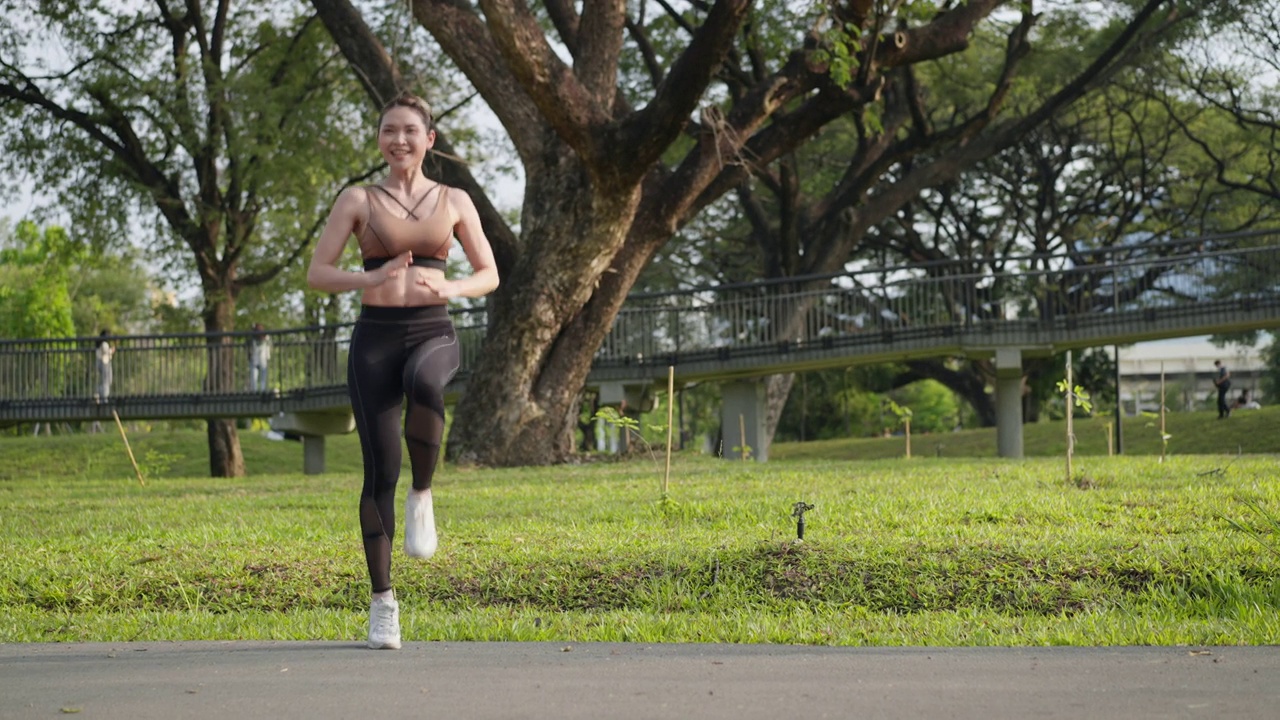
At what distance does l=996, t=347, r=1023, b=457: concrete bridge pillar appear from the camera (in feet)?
90.1

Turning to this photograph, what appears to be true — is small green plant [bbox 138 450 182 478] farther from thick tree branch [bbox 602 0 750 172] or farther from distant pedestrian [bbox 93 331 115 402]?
thick tree branch [bbox 602 0 750 172]

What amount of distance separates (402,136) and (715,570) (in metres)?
2.98

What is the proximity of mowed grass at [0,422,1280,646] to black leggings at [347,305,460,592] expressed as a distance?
721 mm

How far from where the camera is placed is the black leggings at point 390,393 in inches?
228

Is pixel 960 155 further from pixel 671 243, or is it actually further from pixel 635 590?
pixel 635 590

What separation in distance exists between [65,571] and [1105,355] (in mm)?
41318

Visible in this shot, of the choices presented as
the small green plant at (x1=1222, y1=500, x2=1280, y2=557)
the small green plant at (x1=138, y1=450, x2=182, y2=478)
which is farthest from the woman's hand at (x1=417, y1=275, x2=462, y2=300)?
the small green plant at (x1=138, y1=450, x2=182, y2=478)

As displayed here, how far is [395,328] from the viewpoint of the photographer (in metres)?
5.82

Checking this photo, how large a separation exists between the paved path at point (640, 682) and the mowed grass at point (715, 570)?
52 centimetres

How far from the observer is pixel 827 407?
52.8m

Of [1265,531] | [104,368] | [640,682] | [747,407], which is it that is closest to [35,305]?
[104,368]

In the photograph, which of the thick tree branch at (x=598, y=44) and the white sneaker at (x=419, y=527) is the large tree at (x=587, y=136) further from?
the white sneaker at (x=419, y=527)

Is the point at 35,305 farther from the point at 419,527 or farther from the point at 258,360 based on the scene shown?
the point at 419,527

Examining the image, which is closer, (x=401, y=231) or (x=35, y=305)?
(x=401, y=231)
